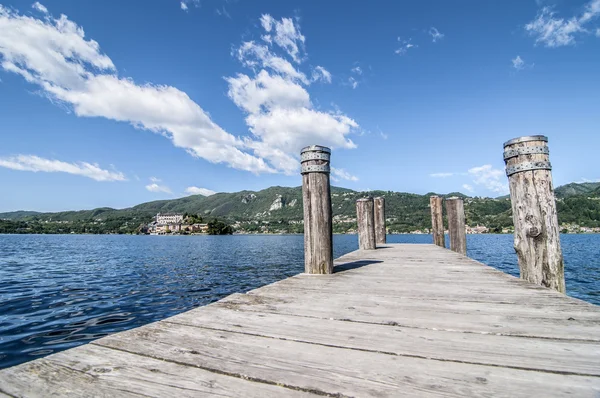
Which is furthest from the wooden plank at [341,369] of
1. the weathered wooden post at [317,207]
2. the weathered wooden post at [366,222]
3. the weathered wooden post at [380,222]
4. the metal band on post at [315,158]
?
the weathered wooden post at [380,222]

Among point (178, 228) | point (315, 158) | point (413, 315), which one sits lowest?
point (413, 315)

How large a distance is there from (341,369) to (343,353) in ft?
0.72

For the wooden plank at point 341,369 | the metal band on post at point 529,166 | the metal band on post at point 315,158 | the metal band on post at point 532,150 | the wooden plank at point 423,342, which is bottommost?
the wooden plank at point 423,342

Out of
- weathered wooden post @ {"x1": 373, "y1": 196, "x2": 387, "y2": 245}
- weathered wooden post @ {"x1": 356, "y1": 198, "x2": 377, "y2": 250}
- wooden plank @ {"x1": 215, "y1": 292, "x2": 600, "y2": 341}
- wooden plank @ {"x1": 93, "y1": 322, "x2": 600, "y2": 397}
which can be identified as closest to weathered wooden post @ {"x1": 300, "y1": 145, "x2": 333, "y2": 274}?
wooden plank @ {"x1": 215, "y1": 292, "x2": 600, "y2": 341}

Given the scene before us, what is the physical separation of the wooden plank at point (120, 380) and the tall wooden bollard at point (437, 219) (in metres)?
11.7

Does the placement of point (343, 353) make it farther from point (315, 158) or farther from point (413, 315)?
point (315, 158)

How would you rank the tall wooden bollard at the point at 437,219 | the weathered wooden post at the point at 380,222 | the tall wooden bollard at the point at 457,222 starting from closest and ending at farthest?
the tall wooden bollard at the point at 457,222 → the tall wooden bollard at the point at 437,219 → the weathered wooden post at the point at 380,222

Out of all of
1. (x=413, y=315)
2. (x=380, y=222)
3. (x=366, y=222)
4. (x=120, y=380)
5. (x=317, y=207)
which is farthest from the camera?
(x=380, y=222)

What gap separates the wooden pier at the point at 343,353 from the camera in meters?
1.39

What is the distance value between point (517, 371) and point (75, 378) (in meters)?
2.25

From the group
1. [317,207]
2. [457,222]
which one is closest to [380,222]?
[457,222]

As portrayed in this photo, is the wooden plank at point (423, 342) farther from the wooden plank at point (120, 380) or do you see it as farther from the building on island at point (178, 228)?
the building on island at point (178, 228)

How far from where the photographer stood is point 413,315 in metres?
2.61

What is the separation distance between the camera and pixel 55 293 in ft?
36.5
